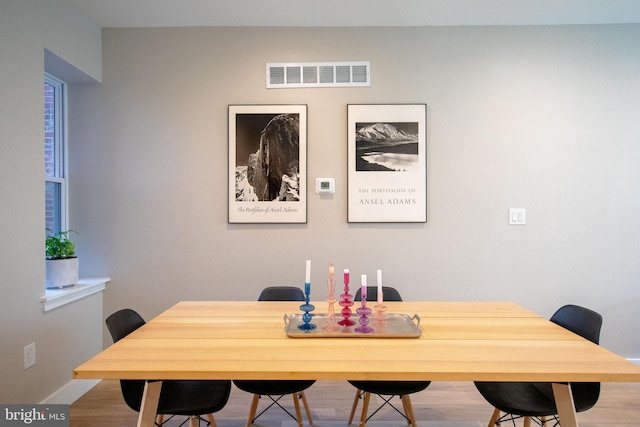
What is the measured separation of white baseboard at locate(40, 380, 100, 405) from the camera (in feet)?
7.77

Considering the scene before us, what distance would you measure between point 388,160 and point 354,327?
64.2 inches

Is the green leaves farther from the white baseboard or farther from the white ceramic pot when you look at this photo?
the white baseboard

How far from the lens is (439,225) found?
299 centimetres

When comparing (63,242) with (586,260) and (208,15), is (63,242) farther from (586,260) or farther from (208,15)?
(586,260)

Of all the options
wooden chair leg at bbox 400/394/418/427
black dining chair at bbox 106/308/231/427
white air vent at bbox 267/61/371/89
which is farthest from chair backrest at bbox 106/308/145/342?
white air vent at bbox 267/61/371/89

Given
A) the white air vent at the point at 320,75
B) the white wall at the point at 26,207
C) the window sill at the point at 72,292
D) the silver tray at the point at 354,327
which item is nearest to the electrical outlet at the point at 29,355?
the white wall at the point at 26,207

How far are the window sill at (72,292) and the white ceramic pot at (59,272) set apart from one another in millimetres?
47

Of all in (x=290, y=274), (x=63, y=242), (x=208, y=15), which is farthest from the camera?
(x=290, y=274)

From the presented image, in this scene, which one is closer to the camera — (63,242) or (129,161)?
(63,242)

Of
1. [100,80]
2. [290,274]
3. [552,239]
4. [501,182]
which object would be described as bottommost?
[290,274]

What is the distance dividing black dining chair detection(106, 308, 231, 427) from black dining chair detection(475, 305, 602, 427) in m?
1.25

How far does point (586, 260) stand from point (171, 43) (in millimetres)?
3807

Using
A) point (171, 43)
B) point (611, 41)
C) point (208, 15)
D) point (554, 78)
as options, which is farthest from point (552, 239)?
point (171, 43)

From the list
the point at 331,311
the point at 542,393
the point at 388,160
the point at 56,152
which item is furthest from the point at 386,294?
the point at 56,152
